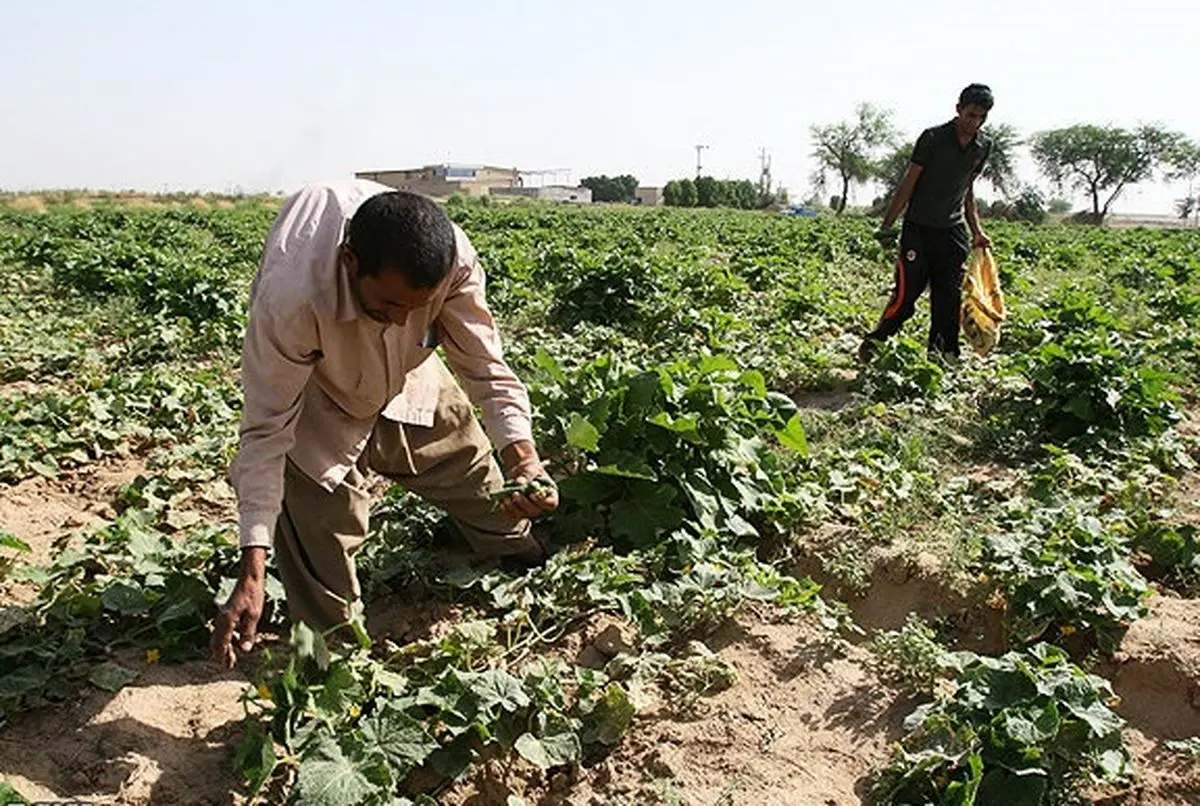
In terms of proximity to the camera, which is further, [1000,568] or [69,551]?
[69,551]

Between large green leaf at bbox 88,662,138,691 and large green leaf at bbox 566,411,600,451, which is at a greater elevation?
large green leaf at bbox 566,411,600,451

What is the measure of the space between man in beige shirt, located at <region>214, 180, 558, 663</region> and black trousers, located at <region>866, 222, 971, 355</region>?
4.02 metres

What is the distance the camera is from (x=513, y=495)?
3.22 metres

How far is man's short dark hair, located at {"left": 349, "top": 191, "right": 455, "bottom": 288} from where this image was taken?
8.27 feet

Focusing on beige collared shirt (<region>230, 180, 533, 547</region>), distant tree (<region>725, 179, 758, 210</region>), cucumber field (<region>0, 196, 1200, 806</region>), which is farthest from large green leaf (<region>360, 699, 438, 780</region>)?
distant tree (<region>725, 179, 758, 210</region>)

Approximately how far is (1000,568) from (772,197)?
9364 centimetres

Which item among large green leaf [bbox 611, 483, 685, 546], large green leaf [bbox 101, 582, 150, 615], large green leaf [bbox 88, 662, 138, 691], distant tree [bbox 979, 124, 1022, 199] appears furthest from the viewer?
distant tree [bbox 979, 124, 1022, 199]

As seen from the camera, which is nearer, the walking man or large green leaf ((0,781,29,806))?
large green leaf ((0,781,29,806))

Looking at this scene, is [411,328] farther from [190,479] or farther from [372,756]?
[190,479]

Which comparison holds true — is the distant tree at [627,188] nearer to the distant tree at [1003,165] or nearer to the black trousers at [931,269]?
the distant tree at [1003,165]

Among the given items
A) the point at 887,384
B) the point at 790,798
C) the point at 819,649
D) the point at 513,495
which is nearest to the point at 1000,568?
the point at 819,649

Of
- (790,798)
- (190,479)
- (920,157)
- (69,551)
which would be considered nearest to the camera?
(790,798)

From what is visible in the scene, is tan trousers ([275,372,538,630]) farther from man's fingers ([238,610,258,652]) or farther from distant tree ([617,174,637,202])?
distant tree ([617,174,637,202])

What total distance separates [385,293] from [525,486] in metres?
A: 0.88
